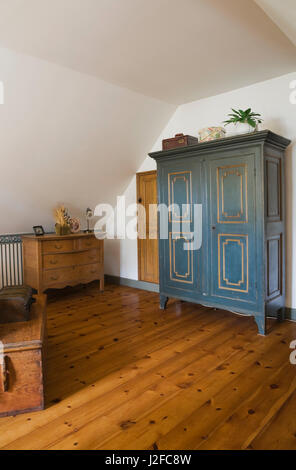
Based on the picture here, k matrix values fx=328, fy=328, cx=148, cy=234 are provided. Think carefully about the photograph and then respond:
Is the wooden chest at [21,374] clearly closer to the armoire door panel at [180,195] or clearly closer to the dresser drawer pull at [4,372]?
the dresser drawer pull at [4,372]

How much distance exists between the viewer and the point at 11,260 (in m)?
4.12

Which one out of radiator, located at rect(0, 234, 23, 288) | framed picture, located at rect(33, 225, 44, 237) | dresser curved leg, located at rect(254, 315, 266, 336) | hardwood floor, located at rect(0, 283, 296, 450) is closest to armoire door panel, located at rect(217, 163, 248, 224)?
dresser curved leg, located at rect(254, 315, 266, 336)

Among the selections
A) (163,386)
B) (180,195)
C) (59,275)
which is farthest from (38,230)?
(163,386)

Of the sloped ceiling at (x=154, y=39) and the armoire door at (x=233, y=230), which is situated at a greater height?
the sloped ceiling at (x=154, y=39)

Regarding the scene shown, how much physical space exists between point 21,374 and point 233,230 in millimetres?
2034

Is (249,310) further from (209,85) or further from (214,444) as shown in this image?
(209,85)

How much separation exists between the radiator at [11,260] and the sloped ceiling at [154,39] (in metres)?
2.25

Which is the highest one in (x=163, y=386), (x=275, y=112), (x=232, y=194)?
→ (x=275, y=112)

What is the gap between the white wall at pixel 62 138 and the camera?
2.86 meters

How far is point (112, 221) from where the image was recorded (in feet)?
16.2

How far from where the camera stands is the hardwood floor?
158 centimetres

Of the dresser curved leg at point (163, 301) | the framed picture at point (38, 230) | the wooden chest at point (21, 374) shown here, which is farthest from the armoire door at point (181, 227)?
the wooden chest at point (21, 374)

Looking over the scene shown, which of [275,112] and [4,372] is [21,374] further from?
[275,112]

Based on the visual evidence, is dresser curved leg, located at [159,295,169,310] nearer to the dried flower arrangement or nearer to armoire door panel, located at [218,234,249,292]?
armoire door panel, located at [218,234,249,292]
